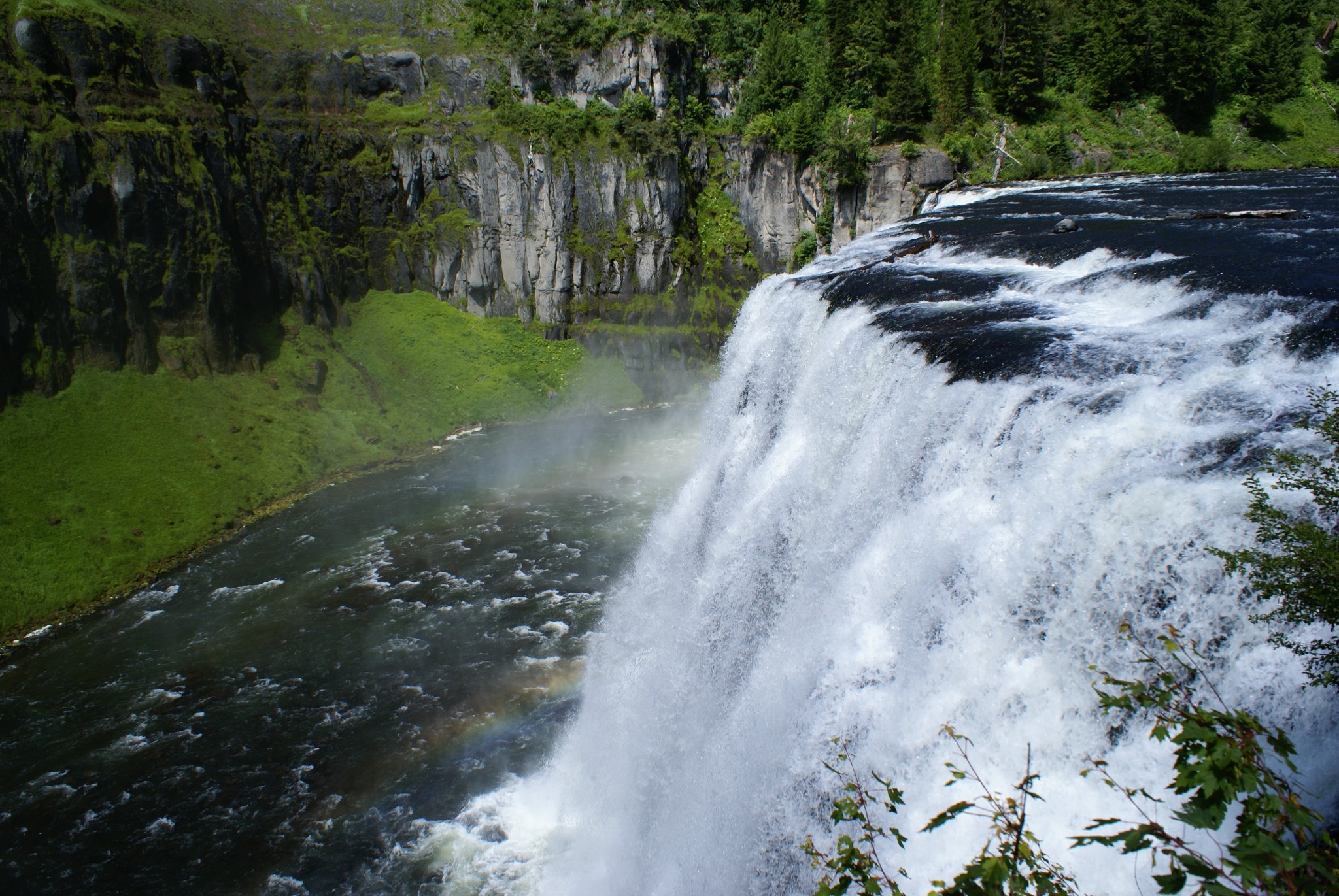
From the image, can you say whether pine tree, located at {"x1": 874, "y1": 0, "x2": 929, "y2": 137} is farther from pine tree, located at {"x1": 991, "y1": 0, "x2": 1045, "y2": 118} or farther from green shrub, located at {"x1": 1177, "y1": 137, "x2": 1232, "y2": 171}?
green shrub, located at {"x1": 1177, "y1": 137, "x2": 1232, "y2": 171}

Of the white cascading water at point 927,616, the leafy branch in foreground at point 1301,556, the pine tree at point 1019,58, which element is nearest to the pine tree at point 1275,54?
the pine tree at point 1019,58

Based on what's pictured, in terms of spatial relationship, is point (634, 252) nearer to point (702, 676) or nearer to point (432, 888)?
point (702, 676)

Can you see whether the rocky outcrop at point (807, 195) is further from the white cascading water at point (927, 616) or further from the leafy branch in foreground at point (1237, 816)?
the leafy branch in foreground at point (1237, 816)

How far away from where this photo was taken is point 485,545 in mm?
30797

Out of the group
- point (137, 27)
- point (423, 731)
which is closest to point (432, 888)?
point (423, 731)

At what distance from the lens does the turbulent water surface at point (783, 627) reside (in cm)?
1041

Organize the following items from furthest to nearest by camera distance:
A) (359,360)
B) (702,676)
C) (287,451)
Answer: (359,360), (287,451), (702,676)

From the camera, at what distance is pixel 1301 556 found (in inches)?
314

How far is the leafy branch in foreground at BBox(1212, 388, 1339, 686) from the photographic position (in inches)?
306

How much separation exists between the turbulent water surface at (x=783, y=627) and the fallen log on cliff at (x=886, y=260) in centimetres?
74

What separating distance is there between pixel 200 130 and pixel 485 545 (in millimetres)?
31868

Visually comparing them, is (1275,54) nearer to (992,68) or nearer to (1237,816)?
(992,68)

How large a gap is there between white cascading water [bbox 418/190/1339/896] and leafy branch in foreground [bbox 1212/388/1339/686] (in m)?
0.30

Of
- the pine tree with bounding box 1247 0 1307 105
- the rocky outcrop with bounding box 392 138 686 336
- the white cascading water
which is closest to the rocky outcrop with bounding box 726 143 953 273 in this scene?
the rocky outcrop with bounding box 392 138 686 336
